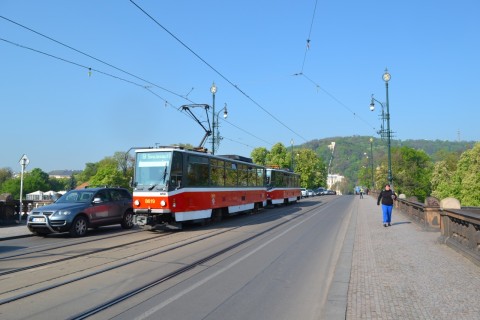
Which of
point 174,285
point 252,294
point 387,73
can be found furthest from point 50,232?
point 387,73

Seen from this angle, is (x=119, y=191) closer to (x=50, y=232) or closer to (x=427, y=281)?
(x=50, y=232)

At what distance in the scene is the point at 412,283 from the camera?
24.0 feet

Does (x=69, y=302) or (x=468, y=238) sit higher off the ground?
(x=468, y=238)

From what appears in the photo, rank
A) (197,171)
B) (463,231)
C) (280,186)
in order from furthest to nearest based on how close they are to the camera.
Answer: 1. (280,186)
2. (197,171)
3. (463,231)

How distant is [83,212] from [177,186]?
11.6 feet

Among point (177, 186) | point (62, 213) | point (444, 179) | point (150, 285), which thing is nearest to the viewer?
point (150, 285)

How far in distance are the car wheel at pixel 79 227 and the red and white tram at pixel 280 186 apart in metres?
18.6

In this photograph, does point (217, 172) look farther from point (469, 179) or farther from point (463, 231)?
point (469, 179)

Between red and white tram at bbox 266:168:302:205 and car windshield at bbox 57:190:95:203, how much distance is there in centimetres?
1780

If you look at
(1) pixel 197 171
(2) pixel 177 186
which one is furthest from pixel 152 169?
(1) pixel 197 171

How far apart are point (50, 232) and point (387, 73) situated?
83.2 feet

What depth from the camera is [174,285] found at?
7605mm

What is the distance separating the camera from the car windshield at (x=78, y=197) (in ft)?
52.4

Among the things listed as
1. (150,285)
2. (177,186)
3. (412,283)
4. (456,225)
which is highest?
(177,186)
